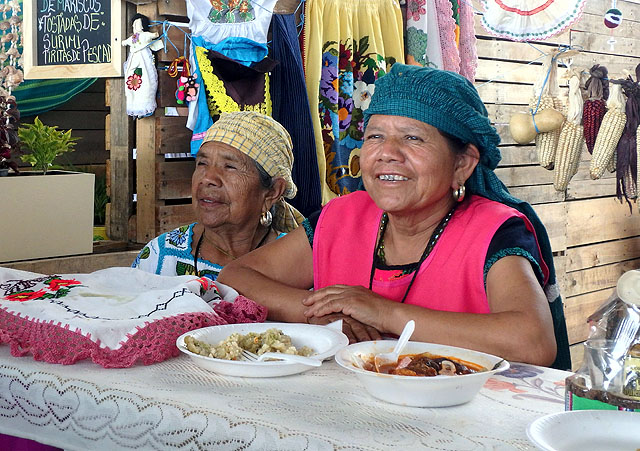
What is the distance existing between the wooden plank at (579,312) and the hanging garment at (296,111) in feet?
10.8

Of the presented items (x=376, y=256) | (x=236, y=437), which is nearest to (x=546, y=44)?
(x=376, y=256)

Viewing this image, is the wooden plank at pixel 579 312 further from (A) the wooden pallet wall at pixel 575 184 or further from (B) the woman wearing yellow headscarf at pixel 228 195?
(B) the woman wearing yellow headscarf at pixel 228 195

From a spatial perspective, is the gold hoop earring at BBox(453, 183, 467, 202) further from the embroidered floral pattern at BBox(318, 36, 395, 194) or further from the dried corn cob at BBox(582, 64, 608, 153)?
the embroidered floral pattern at BBox(318, 36, 395, 194)

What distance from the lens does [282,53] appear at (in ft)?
13.4

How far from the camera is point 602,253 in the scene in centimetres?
688

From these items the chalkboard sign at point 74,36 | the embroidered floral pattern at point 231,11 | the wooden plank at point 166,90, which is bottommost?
the wooden plank at point 166,90

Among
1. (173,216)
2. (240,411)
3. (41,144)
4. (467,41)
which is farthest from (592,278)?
(240,411)

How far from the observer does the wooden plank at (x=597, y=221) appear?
6582mm

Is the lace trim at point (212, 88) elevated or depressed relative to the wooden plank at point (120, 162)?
elevated

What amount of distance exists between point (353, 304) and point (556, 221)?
191 inches

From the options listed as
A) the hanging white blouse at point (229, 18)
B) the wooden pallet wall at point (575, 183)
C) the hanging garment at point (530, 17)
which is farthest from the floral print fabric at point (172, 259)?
the wooden pallet wall at point (575, 183)

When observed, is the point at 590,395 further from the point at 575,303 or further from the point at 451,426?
the point at 575,303

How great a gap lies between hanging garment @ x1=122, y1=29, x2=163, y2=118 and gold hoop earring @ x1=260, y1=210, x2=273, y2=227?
116cm

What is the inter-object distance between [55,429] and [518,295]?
1113mm
